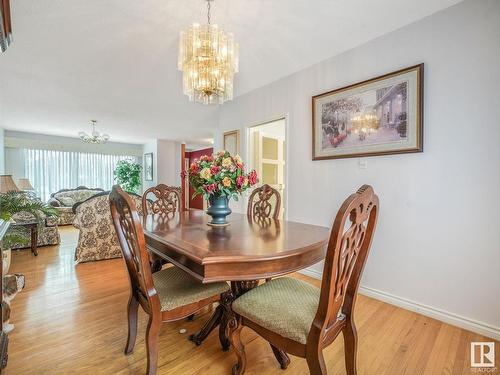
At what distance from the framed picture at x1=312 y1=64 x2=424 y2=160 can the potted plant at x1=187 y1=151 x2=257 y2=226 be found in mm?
1250

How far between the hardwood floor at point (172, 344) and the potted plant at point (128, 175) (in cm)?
557

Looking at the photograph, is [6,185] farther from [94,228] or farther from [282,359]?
[282,359]

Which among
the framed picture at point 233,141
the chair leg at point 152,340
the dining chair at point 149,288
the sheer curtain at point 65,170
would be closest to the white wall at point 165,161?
the sheer curtain at point 65,170

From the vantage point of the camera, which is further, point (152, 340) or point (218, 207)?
point (218, 207)

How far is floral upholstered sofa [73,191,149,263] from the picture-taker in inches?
121

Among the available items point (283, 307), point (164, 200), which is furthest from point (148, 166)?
point (283, 307)

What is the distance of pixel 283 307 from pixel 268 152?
333 centimetres

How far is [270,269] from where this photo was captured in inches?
42.9

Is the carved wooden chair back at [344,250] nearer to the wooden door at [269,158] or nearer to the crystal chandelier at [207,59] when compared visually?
the crystal chandelier at [207,59]

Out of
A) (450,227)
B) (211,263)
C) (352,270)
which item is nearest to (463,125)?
(450,227)

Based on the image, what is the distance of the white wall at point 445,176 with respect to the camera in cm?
171

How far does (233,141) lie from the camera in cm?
395

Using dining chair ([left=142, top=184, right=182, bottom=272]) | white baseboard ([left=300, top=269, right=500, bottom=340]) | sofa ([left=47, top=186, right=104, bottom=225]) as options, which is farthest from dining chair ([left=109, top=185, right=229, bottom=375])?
sofa ([left=47, top=186, right=104, bottom=225])

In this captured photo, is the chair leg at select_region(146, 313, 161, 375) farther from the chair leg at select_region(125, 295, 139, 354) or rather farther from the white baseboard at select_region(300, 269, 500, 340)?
the white baseboard at select_region(300, 269, 500, 340)
